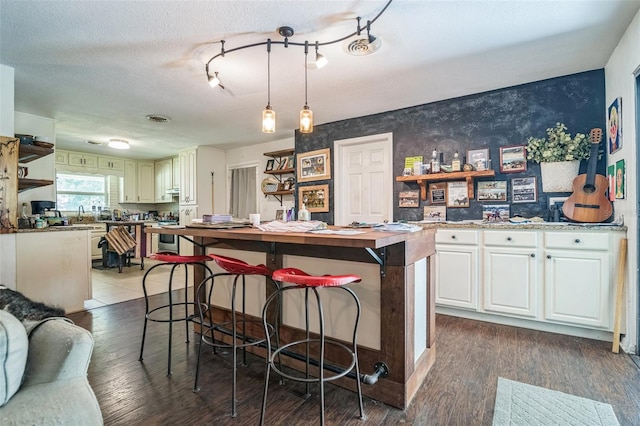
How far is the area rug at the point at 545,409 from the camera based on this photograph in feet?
4.94

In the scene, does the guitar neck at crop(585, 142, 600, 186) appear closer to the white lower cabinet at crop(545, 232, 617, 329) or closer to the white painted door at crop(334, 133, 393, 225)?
the white lower cabinet at crop(545, 232, 617, 329)

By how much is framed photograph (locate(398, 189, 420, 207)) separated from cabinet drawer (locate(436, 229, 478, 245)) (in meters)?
0.72

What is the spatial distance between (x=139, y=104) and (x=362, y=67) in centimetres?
266

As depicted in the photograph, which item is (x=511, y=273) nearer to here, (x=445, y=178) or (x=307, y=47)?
(x=445, y=178)

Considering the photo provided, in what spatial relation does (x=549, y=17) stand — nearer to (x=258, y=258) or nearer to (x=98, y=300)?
(x=258, y=258)

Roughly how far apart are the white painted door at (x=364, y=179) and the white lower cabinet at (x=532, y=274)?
1.12 metres

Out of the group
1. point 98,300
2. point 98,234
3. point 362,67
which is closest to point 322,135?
point 362,67

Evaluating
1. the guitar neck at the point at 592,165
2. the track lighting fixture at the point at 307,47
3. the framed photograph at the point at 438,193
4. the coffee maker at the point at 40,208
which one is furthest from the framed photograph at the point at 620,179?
the coffee maker at the point at 40,208

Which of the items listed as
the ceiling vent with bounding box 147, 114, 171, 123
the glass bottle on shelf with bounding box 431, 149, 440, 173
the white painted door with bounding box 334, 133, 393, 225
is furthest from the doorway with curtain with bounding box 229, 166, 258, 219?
the glass bottle on shelf with bounding box 431, 149, 440, 173

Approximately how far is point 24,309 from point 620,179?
11.9 feet

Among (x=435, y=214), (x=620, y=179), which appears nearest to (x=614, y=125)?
(x=620, y=179)

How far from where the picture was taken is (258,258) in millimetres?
2197

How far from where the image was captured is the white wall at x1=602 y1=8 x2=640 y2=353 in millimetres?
2125

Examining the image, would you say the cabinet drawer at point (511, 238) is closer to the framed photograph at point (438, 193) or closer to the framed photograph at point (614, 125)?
the framed photograph at point (438, 193)
